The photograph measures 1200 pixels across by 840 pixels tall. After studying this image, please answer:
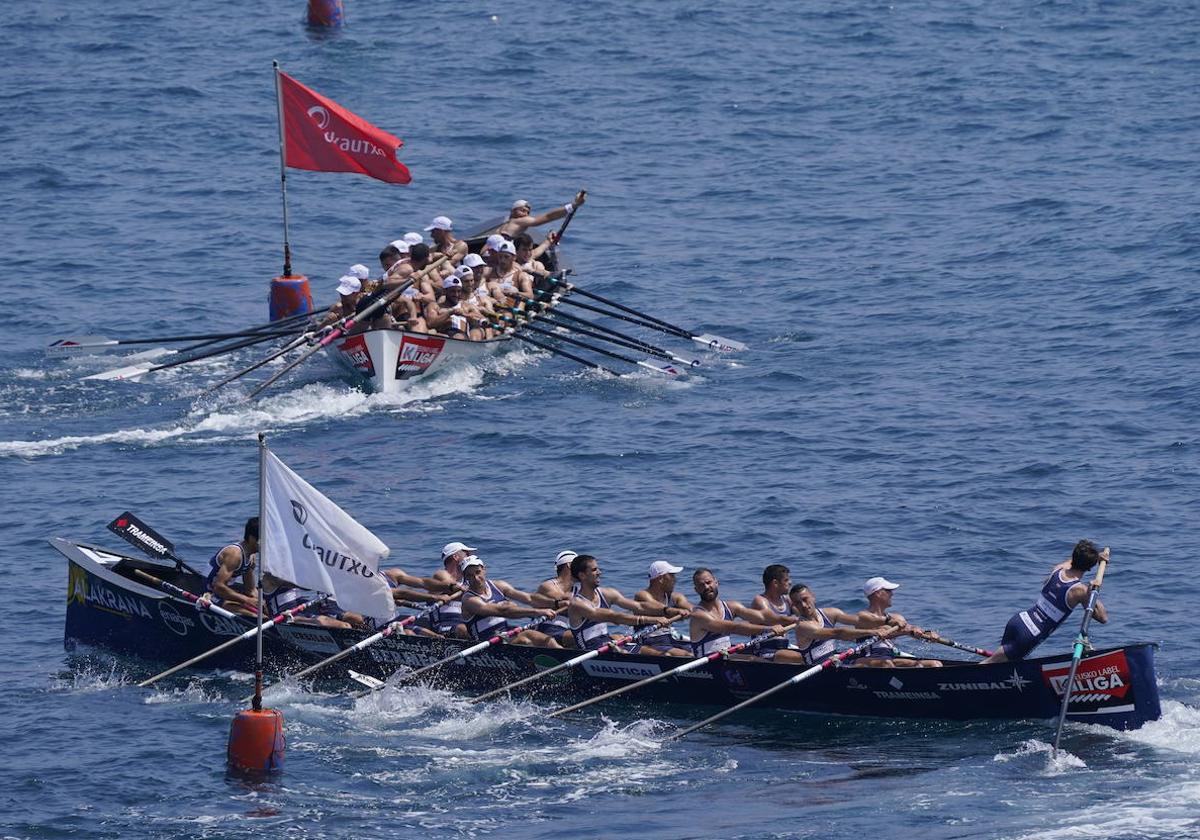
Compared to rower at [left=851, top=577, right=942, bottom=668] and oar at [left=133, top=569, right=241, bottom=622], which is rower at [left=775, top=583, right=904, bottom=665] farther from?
oar at [left=133, top=569, right=241, bottom=622]

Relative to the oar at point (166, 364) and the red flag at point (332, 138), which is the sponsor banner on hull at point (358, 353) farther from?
the red flag at point (332, 138)

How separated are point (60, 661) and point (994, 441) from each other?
1534 cm

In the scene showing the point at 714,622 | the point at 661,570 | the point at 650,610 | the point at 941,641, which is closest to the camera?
the point at 941,641

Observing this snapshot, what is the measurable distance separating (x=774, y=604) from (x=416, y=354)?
1341cm

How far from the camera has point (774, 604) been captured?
27547 mm

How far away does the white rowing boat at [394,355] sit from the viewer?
38.7 m

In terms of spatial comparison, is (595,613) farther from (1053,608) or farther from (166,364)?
(166,364)

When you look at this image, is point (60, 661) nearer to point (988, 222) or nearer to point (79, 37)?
point (988, 222)

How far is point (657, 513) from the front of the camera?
33688 millimetres

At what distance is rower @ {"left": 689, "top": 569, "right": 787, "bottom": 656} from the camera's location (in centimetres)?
2716

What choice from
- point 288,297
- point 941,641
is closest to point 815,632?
point 941,641

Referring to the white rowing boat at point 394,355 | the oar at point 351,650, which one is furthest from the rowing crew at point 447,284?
the oar at point 351,650

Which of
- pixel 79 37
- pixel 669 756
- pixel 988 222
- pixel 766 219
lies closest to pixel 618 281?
pixel 766 219

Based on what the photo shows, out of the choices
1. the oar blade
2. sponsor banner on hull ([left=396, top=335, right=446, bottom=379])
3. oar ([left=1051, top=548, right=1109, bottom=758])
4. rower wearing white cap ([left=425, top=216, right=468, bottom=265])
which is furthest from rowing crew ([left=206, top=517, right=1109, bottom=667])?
rower wearing white cap ([left=425, top=216, right=468, bottom=265])
